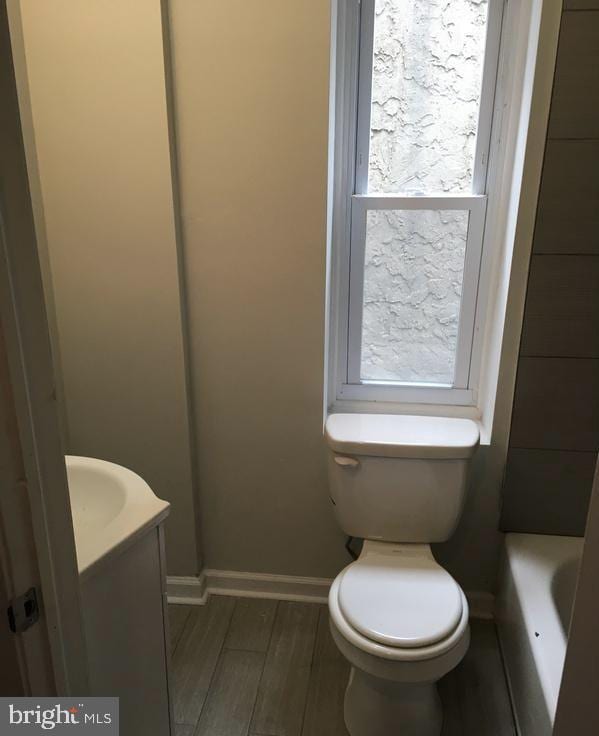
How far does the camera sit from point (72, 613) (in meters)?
0.78

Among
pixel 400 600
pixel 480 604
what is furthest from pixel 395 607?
pixel 480 604

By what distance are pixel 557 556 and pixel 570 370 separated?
567 millimetres

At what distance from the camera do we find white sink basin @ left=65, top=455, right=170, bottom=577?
1.03 metres

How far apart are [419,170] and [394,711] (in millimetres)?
1605

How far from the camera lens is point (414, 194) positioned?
1848mm

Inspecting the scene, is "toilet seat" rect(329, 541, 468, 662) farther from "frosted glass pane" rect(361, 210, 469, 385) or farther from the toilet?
"frosted glass pane" rect(361, 210, 469, 385)

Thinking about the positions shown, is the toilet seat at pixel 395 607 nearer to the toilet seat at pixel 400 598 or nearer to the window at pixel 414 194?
the toilet seat at pixel 400 598

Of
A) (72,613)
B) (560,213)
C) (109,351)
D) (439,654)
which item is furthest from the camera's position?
(109,351)

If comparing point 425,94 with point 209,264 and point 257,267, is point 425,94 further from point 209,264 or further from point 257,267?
point 209,264

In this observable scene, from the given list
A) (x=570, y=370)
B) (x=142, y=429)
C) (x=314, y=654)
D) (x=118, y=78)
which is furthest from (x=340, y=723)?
(x=118, y=78)

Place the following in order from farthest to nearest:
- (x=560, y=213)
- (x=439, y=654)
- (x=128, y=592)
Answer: (x=560, y=213) < (x=439, y=654) < (x=128, y=592)

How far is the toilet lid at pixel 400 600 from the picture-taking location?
1.36 m

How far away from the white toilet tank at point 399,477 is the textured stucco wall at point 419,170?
1.12 ft

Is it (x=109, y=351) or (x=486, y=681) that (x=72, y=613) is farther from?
(x=486, y=681)
